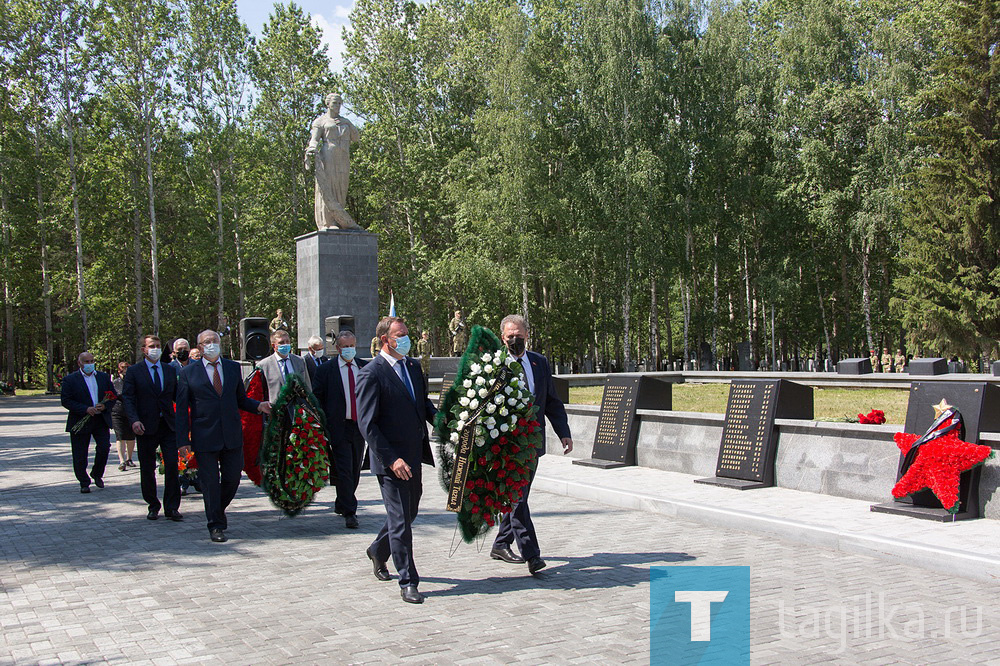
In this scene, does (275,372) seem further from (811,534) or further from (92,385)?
(811,534)

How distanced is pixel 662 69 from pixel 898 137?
1010 cm

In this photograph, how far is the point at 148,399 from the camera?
10.3m

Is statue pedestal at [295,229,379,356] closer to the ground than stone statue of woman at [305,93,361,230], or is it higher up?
closer to the ground

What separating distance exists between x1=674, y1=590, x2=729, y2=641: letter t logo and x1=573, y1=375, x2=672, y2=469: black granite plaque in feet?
20.5

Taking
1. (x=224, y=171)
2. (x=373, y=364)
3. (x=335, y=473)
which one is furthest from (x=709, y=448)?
(x=224, y=171)

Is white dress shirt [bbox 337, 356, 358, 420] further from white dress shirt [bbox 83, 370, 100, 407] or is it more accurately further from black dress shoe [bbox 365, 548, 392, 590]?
white dress shirt [bbox 83, 370, 100, 407]

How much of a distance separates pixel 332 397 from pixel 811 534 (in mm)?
5030

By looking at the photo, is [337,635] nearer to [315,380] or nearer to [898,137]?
[315,380]

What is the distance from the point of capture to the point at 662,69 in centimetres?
3975

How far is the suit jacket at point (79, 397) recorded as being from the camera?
497 inches

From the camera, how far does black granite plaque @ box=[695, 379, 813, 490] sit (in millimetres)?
A: 10578

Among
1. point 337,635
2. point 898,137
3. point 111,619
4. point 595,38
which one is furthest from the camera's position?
point 595,38

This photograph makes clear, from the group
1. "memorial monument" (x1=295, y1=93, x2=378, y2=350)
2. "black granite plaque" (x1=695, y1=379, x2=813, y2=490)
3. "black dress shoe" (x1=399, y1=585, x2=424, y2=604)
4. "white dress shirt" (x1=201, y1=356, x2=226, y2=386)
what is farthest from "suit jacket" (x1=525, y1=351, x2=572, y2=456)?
"memorial monument" (x1=295, y1=93, x2=378, y2=350)

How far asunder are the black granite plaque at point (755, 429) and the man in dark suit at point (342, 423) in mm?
4145
